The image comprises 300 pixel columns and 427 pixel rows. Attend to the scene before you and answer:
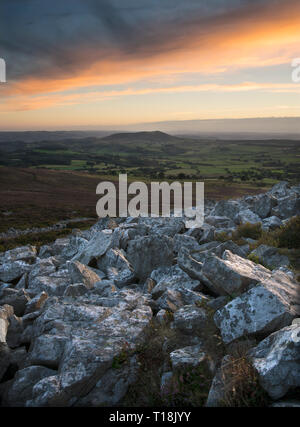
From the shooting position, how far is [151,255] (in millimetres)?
11016

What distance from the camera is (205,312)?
6.70 metres

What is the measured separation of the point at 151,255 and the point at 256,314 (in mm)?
5552

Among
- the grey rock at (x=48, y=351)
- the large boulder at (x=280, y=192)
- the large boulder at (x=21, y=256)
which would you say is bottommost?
the large boulder at (x=21, y=256)

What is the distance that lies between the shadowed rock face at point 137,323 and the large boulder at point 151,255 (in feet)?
0.12

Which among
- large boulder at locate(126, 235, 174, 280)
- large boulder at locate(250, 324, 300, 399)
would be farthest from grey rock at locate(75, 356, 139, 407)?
large boulder at locate(126, 235, 174, 280)

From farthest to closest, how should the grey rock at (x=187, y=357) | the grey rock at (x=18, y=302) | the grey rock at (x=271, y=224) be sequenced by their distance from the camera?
the grey rock at (x=271, y=224) < the grey rock at (x=18, y=302) < the grey rock at (x=187, y=357)

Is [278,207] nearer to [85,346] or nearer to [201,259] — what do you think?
[201,259]

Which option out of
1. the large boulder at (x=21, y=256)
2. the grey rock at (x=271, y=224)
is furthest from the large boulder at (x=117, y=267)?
the grey rock at (x=271, y=224)

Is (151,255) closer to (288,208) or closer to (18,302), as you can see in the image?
(18,302)

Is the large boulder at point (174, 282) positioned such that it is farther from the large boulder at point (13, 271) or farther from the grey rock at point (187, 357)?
the large boulder at point (13, 271)

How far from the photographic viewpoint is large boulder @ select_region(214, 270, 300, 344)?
18.9 ft

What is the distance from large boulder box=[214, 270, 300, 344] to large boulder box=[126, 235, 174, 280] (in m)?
4.81

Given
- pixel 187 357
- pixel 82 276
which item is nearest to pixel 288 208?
pixel 82 276

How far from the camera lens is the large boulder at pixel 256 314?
5762 millimetres
